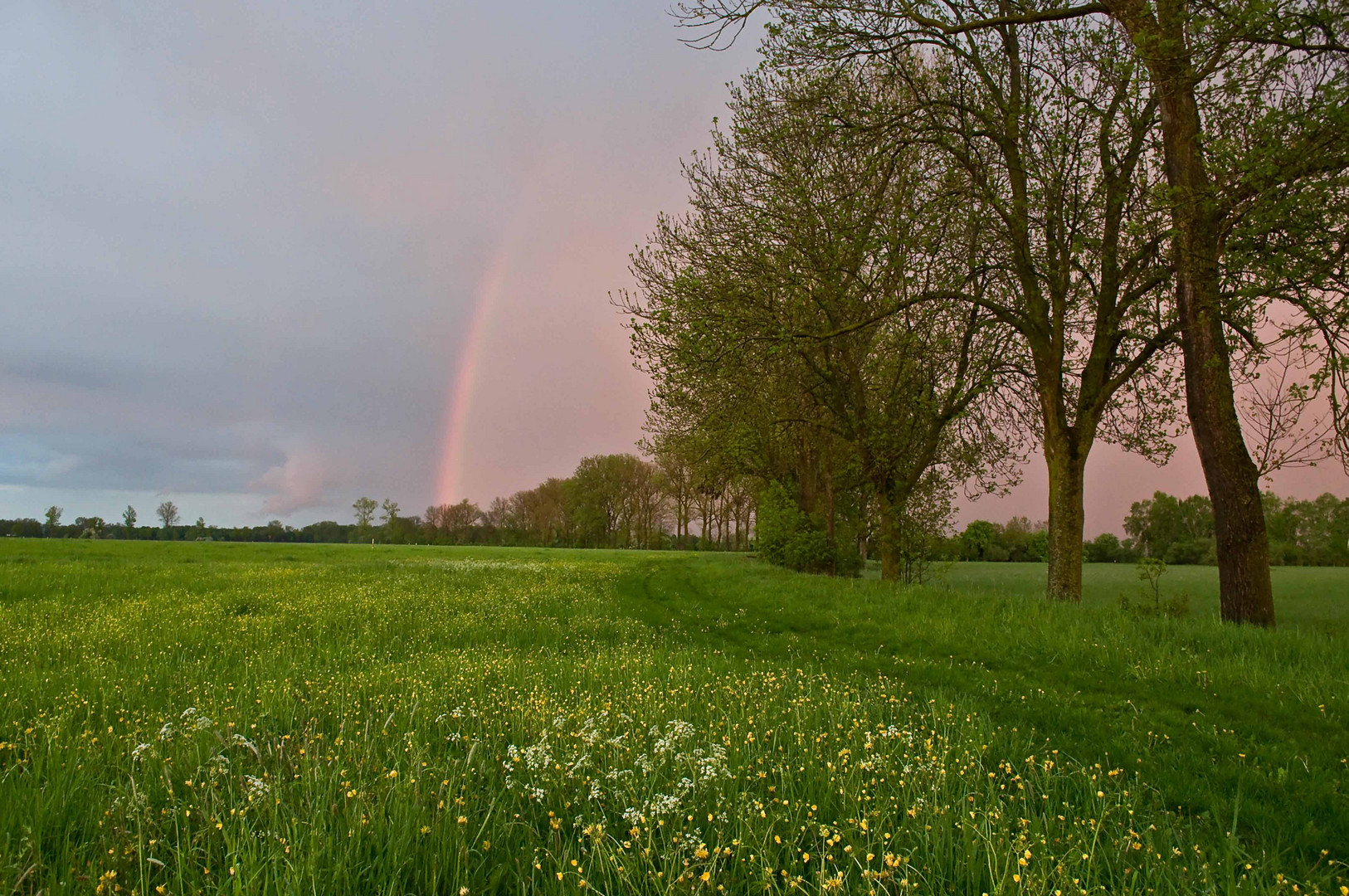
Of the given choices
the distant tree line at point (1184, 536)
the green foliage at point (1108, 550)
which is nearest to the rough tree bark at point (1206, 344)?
the distant tree line at point (1184, 536)

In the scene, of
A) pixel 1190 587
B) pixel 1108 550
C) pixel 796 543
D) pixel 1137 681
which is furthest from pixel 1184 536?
→ pixel 1137 681

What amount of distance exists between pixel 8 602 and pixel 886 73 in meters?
27.4

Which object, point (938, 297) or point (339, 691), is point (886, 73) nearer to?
point (938, 297)

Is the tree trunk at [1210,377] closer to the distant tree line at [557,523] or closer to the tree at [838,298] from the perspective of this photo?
the tree at [838,298]

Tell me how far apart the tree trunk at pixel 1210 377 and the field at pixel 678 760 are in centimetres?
158

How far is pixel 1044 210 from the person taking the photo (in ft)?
51.6

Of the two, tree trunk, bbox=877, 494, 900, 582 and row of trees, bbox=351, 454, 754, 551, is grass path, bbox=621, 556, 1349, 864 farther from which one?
row of trees, bbox=351, 454, 754, 551

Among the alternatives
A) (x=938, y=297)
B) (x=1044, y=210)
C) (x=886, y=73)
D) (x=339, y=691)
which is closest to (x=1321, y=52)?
(x=1044, y=210)

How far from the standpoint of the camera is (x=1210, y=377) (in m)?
12.3

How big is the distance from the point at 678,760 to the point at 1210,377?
1338cm

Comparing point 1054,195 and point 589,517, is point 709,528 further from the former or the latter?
point 1054,195

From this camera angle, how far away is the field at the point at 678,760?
3.46 meters

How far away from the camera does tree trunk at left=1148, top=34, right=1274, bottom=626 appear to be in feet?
38.4

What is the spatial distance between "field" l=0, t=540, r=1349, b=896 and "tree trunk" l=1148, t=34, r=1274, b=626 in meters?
1.58
